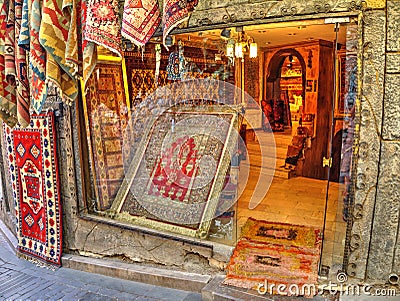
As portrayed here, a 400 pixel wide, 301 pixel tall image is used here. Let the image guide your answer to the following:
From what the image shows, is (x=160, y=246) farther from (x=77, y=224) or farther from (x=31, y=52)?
A: (x=31, y=52)

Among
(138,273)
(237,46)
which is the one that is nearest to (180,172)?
(138,273)

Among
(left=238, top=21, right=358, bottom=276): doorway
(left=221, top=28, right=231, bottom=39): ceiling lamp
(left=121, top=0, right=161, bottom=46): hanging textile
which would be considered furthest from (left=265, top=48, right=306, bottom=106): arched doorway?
(left=121, top=0, right=161, bottom=46): hanging textile

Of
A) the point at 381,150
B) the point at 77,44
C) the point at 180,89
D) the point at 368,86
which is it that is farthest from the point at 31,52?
the point at 381,150

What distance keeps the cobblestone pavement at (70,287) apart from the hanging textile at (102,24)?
2.42 meters

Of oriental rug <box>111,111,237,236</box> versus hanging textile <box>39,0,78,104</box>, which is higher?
hanging textile <box>39,0,78,104</box>

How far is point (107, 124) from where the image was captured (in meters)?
4.51

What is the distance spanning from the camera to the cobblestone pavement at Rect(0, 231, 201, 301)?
3635 mm

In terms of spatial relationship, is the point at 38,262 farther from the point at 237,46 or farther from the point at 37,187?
the point at 237,46

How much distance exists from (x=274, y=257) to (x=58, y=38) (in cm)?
288

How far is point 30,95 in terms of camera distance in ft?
12.6

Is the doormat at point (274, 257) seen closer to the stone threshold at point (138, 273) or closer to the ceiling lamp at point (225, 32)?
the stone threshold at point (138, 273)

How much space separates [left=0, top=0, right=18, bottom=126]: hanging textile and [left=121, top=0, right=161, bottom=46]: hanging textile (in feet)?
5.32

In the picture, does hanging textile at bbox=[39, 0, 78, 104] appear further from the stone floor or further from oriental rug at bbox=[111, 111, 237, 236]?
the stone floor

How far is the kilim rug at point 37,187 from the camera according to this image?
168 inches
